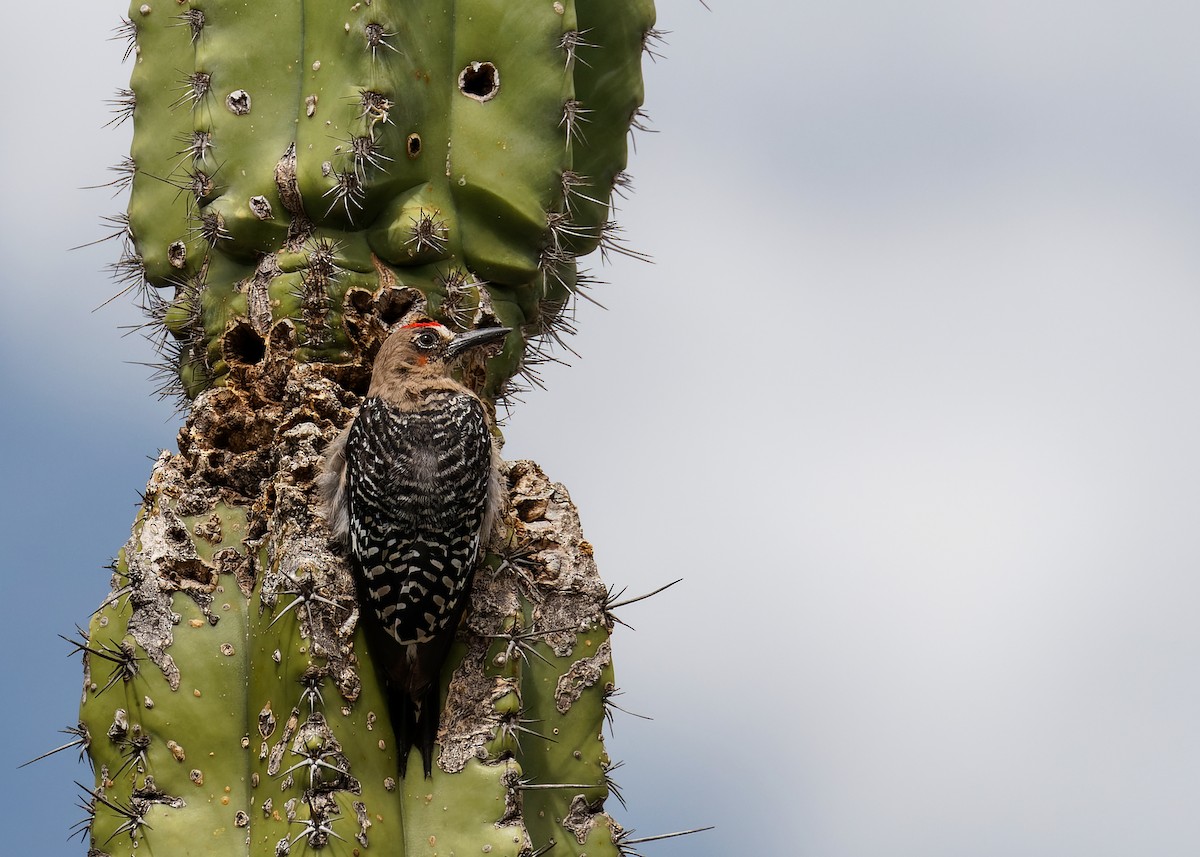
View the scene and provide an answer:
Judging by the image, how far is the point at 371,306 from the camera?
16.5 ft

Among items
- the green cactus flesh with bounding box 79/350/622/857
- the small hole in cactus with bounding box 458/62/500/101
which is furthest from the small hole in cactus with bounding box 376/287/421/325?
the small hole in cactus with bounding box 458/62/500/101

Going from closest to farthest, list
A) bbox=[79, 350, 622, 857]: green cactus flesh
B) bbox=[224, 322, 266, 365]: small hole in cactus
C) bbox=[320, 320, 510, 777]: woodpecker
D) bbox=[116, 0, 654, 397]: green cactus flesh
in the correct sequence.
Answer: bbox=[79, 350, 622, 857]: green cactus flesh → bbox=[320, 320, 510, 777]: woodpecker → bbox=[116, 0, 654, 397]: green cactus flesh → bbox=[224, 322, 266, 365]: small hole in cactus

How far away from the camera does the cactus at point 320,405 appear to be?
4434mm

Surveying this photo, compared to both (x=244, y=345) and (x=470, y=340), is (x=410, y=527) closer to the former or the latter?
(x=470, y=340)

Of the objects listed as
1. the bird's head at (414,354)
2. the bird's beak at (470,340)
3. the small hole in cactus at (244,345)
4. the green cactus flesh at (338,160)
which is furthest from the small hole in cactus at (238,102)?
the bird's beak at (470,340)

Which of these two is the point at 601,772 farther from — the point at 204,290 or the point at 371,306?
the point at 204,290

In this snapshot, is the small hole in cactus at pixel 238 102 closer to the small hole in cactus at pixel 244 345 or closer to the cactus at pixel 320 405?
the cactus at pixel 320 405

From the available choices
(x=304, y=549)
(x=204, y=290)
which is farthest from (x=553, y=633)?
(x=204, y=290)

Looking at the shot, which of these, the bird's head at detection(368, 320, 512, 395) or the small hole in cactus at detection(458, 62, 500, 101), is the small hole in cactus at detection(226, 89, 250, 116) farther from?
the bird's head at detection(368, 320, 512, 395)

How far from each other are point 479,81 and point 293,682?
2195 millimetres

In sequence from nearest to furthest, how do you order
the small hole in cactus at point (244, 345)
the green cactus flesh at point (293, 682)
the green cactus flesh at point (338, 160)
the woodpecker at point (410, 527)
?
the green cactus flesh at point (293, 682) < the woodpecker at point (410, 527) < the green cactus flesh at point (338, 160) < the small hole in cactus at point (244, 345)

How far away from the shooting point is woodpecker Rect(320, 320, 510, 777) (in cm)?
450

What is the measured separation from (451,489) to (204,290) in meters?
1.23

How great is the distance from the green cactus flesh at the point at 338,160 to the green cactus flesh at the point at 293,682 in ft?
0.94
